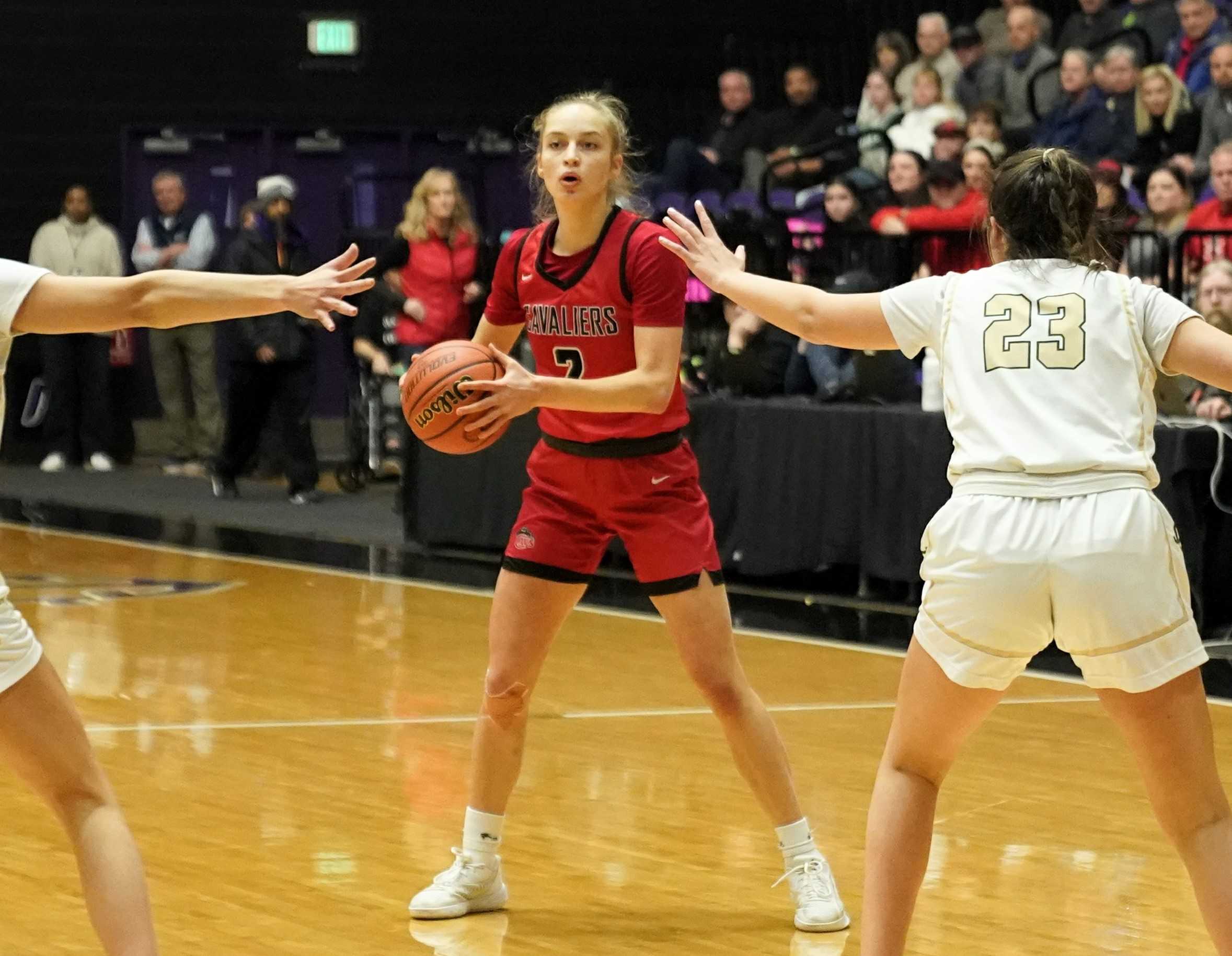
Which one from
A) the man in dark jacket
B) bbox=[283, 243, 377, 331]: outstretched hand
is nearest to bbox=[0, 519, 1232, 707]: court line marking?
the man in dark jacket

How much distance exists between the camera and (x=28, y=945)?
4344 millimetres

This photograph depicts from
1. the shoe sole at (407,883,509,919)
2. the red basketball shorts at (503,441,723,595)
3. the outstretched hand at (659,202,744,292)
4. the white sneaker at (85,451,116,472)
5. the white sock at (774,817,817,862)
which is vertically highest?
the outstretched hand at (659,202,744,292)

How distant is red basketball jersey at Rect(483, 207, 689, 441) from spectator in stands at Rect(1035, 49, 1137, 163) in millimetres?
7350

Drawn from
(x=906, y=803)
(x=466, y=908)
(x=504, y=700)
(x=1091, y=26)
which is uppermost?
(x=1091, y=26)

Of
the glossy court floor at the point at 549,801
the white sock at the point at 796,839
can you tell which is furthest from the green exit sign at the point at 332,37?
the white sock at the point at 796,839

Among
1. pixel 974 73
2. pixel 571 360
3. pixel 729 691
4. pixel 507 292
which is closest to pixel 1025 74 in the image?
pixel 974 73

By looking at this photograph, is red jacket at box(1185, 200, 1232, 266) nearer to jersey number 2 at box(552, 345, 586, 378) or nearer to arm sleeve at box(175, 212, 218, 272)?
jersey number 2 at box(552, 345, 586, 378)

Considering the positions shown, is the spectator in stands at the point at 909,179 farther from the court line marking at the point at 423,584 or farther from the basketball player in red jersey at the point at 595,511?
the basketball player in red jersey at the point at 595,511

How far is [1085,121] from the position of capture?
12.0 meters

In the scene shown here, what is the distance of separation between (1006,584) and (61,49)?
13.8 metres

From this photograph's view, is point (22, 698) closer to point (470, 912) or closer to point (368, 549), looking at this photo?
point (470, 912)

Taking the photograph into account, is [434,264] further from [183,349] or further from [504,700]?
[504,700]

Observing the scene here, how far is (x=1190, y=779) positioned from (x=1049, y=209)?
99 cm

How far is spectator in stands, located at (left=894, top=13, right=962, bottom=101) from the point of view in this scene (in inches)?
523
